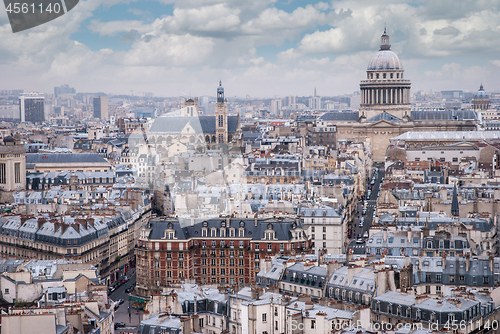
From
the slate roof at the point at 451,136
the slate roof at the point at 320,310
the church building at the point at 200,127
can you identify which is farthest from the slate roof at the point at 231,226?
the church building at the point at 200,127

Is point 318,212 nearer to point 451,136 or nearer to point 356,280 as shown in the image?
point 356,280

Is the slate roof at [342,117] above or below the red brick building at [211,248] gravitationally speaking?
above

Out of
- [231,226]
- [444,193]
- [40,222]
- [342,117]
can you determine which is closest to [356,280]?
[231,226]

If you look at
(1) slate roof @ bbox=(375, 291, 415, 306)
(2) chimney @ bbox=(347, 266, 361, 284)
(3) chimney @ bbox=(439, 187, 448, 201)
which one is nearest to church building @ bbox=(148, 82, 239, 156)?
(3) chimney @ bbox=(439, 187, 448, 201)

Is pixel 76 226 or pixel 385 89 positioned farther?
pixel 385 89

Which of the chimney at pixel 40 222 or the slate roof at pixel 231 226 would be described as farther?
the chimney at pixel 40 222

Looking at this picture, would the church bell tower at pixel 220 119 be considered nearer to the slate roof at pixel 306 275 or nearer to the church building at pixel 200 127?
the church building at pixel 200 127
